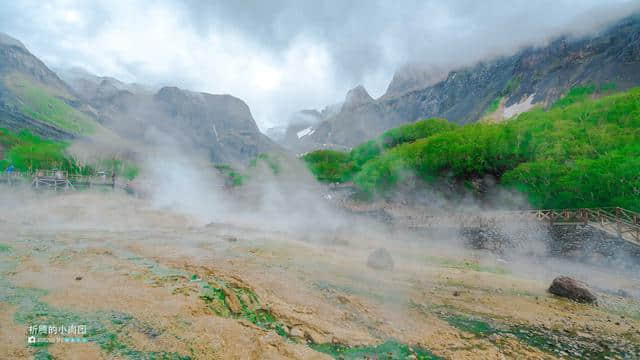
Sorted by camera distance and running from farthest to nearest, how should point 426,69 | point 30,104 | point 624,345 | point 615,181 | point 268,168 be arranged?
point 426,69 < point 30,104 < point 268,168 < point 615,181 < point 624,345

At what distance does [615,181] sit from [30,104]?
148525 millimetres

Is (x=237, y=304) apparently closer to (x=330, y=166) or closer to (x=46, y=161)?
(x=46, y=161)

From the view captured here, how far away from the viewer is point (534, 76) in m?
115

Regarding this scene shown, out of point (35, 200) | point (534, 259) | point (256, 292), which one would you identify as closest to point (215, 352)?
point (256, 292)

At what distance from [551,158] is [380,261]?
79.2 ft

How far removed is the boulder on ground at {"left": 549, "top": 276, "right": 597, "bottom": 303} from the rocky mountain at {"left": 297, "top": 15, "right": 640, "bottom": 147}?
291 ft

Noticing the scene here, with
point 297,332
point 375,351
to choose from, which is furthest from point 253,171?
point 375,351

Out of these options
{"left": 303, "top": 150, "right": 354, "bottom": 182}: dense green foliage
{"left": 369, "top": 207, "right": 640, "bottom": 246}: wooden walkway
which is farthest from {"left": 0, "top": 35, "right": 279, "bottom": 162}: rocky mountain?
{"left": 369, "top": 207, "right": 640, "bottom": 246}: wooden walkway

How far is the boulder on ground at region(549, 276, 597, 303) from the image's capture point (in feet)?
47.5

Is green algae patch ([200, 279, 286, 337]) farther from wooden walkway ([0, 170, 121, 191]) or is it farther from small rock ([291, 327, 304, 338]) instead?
wooden walkway ([0, 170, 121, 191])

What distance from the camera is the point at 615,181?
25.9 meters

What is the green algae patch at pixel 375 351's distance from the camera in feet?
28.0

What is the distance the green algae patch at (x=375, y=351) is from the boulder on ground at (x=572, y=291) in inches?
370

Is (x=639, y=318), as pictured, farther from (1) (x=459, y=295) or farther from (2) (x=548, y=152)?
(2) (x=548, y=152)
